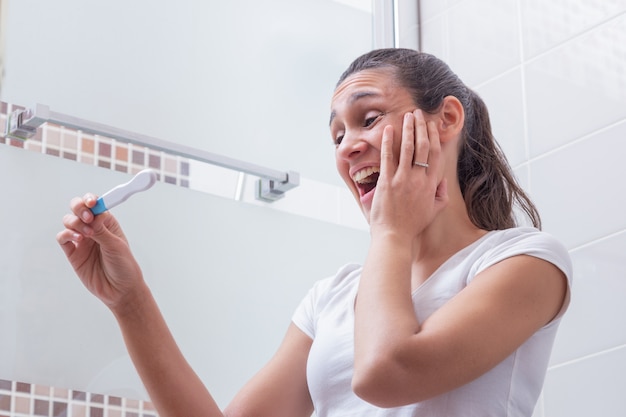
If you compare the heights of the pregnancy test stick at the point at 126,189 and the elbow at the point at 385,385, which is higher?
the pregnancy test stick at the point at 126,189

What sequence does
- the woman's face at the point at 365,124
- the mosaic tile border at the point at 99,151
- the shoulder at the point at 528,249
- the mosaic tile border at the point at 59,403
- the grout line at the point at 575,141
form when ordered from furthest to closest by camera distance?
the grout line at the point at 575,141 → the mosaic tile border at the point at 99,151 → the mosaic tile border at the point at 59,403 → the woman's face at the point at 365,124 → the shoulder at the point at 528,249

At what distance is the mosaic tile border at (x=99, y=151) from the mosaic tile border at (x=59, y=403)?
348 mm

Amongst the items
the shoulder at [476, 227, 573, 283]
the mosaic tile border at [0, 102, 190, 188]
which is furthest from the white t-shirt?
the mosaic tile border at [0, 102, 190, 188]

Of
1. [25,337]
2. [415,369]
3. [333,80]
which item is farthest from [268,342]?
[415,369]

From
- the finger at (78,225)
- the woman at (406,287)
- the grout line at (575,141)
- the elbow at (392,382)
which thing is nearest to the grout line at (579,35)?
the grout line at (575,141)

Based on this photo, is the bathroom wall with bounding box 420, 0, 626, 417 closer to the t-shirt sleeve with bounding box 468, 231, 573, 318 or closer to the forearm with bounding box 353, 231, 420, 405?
the t-shirt sleeve with bounding box 468, 231, 573, 318

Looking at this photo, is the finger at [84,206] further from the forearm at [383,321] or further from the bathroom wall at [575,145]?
the bathroom wall at [575,145]

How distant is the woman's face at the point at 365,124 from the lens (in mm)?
1262

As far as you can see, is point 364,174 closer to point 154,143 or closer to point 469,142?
point 469,142

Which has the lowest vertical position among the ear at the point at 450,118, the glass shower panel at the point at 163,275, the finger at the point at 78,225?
the glass shower panel at the point at 163,275

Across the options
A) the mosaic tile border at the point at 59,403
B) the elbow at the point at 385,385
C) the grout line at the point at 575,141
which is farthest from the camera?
the grout line at the point at 575,141

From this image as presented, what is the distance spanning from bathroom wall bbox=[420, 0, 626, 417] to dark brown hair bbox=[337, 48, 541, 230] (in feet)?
0.77

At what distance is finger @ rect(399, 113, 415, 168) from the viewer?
1.20m

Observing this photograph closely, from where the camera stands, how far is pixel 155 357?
4.01ft
